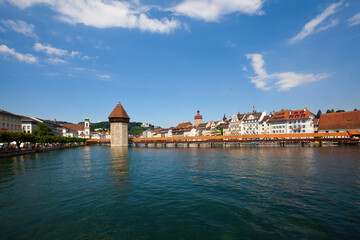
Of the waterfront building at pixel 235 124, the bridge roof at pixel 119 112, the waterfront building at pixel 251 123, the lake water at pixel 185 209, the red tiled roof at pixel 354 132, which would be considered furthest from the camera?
the waterfront building at pixel 235 124

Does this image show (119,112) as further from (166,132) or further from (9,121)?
(166,132)

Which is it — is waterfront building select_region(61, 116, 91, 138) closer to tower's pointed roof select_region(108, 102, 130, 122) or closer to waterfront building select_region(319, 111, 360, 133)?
tower's pointed roof select_region(108, 102, 130, 122)

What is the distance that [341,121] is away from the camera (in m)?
58.6

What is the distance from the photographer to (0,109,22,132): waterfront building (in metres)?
53.7

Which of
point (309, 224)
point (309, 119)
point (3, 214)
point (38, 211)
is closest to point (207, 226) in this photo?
point (309, 224)

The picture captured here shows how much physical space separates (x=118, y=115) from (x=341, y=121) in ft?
236

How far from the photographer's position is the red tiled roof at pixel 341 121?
184ft

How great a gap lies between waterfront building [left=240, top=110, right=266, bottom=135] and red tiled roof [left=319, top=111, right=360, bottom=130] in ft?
70.6

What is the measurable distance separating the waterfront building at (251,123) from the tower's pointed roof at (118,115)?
4786 cm

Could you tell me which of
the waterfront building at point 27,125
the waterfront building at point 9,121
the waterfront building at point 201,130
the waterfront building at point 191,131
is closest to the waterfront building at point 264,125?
the waterfront building at point 201,130

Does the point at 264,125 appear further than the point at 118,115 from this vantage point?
Yes

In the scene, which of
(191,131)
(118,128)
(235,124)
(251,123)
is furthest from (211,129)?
Answer: (118,128)

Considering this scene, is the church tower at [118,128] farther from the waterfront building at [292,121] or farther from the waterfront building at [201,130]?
the waterfront building at [292,121]

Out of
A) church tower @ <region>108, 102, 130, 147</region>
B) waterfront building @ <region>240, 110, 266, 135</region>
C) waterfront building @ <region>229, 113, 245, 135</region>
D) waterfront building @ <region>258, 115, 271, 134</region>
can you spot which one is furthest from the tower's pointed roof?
waterfront building @ <region>258, 115, 271, 134</region>
